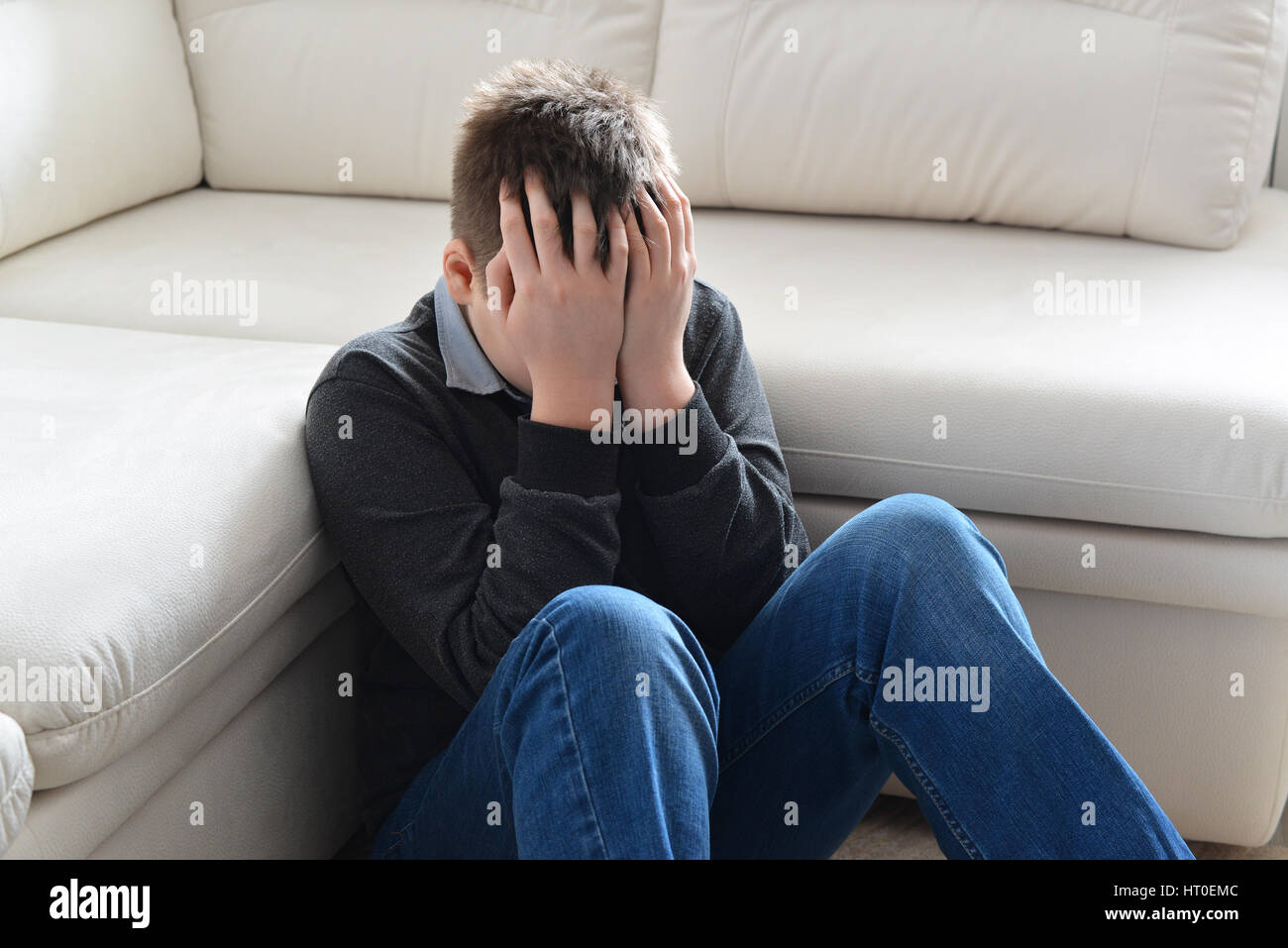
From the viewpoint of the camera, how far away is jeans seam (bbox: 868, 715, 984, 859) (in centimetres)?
83

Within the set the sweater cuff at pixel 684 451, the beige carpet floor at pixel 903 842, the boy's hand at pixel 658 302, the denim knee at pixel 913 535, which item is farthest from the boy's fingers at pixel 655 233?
the beige carpet floor at pixel 903 842

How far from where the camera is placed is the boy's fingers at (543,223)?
885mm

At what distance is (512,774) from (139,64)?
1.34 meters

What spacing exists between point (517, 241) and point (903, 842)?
0.74 m

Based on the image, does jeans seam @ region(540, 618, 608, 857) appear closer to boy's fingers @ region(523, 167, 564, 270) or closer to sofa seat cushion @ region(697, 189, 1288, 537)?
boy's fingers @ region(523, 167, 564, 270)

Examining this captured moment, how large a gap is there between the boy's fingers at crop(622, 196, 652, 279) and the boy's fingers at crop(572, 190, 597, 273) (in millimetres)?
26

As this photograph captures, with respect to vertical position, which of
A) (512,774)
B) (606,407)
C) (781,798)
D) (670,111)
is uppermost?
(670,111)

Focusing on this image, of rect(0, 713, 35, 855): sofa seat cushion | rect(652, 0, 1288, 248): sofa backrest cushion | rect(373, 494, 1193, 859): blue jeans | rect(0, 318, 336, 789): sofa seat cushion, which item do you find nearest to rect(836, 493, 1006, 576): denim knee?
rect(373, 494, 1193, 859): blue jeans

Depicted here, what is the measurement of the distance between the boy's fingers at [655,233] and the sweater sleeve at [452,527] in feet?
0.45

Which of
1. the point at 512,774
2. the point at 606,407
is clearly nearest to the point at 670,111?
the point at 606,407

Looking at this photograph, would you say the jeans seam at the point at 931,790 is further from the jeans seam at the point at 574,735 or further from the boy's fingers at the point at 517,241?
the boy's fingers at the point at 517,241

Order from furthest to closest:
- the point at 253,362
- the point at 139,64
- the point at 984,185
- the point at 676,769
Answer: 1. the point at 139,64
2. the point at 984,185
3. the point at 253,362
4. the point at 676,769

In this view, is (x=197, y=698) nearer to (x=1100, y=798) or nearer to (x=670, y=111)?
(x=1100, y=798)

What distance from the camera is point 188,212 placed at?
67.9 inches
